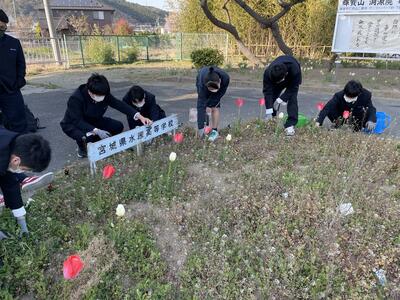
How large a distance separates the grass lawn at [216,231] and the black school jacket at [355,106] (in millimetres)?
1169

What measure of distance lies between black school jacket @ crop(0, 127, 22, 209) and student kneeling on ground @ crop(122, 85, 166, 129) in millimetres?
2097

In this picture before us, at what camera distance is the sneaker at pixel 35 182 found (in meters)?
3.53

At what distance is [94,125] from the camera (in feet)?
14.7

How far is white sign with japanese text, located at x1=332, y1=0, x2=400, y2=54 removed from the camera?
892cm

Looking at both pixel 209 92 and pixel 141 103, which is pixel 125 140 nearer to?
pixel 141 103

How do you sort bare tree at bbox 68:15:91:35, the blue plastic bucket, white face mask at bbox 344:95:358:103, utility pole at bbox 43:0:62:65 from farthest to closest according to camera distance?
bare tree at bbox 68:15:91:35 < utility pole at bbox 43:0:62:65 < the blue plastic bucket < white face mask at bbox 344:95:358:103

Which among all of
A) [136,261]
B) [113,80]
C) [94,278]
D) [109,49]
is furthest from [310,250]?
[109,49]

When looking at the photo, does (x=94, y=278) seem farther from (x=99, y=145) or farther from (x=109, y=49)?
(x=109, y=49)

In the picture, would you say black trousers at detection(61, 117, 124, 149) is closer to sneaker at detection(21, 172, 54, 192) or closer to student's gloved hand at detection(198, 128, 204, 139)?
sneaker at detection(21, 172, 54, 192)

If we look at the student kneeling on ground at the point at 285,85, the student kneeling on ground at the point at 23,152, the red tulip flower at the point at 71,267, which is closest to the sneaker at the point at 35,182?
the student kneeling on ground at the point at 23,152

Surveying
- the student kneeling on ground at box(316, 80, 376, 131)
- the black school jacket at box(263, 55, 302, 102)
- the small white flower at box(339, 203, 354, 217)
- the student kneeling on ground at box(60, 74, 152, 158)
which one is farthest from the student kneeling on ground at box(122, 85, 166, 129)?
the small white flower at box(339, 203, 354, 217)

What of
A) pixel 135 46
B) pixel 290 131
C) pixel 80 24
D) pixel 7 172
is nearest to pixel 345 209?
pixel 290 131

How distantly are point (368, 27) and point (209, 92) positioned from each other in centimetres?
701

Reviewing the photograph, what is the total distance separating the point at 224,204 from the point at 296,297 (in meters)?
1.07
